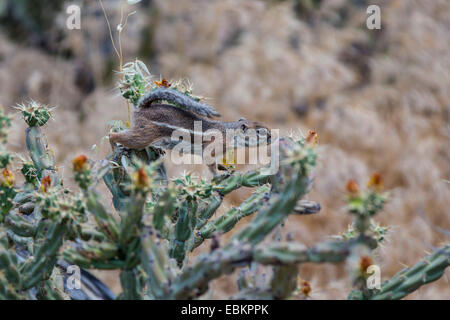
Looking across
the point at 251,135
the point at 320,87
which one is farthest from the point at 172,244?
the point at 320,87

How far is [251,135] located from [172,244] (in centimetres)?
80

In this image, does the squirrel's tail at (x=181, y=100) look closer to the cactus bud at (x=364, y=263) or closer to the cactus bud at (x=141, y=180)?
the cactus bud at (x=141, y=180)

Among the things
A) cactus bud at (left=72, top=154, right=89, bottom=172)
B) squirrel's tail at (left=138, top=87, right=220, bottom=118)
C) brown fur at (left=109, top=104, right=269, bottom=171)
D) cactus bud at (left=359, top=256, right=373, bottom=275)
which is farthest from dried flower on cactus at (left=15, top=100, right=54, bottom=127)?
cactus bud at (left=359, top=256, right=373, bottom=275)

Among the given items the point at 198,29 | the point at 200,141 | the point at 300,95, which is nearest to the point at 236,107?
the point at 300,95

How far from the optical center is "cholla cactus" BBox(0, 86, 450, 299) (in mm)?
1109

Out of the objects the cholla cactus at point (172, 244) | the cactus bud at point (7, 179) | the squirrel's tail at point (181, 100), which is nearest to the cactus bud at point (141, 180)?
the cholla cactus at point (172, 244)

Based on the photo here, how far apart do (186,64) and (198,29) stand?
0.47 meters

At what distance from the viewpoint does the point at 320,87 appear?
5090 millimetres

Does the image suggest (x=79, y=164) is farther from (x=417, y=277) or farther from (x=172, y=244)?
(x=417, y=277)

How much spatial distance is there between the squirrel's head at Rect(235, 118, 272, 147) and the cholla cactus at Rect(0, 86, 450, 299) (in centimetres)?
54

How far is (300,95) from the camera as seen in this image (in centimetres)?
495

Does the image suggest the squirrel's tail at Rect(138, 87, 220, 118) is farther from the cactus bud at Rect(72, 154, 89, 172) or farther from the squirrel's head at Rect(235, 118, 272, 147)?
the cactus bud at Rect(72, 154, 89, 172)

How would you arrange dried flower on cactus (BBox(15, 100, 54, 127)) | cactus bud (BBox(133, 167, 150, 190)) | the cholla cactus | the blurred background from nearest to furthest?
1. the cholla cactus
2. cactus bud (BBox(133, 167, 150, 190))
3. dried flower on cactus (BBox(15, 100, 54, 127))
4. the blurred background

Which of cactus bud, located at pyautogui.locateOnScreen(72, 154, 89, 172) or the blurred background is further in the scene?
the blurred background
